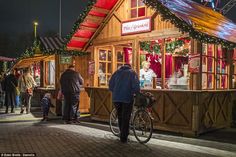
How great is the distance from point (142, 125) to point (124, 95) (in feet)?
2.81

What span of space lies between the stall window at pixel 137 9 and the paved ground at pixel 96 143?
11.8ft

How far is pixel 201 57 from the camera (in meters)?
9.13

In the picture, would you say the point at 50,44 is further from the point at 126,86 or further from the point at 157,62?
the point at 126,86

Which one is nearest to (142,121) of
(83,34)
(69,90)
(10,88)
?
(69,90)

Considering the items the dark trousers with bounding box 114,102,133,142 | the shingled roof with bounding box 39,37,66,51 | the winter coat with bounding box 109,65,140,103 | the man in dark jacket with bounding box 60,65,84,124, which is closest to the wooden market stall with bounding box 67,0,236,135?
the man in dark jacket with bounding box 60,65,84,124

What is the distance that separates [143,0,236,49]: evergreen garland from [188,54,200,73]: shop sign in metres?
0.52

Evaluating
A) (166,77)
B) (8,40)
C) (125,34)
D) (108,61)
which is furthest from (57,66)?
(8,40)

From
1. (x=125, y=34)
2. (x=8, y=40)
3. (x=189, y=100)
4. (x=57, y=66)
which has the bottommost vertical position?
(x=189, y=100)

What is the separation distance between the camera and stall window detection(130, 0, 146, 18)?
10869mm

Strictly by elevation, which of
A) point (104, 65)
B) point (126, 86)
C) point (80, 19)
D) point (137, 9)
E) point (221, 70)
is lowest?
point (126, 86)

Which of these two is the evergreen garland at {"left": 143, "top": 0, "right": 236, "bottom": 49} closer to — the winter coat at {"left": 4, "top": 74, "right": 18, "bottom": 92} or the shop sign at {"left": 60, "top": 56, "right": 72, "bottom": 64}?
the shop sign at {"left": 60, "top": 56, "right": 72, "bottom": 64}

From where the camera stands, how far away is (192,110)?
30.1 feet

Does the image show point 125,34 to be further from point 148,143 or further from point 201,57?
point 148,143

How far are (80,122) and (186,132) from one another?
152 inches
